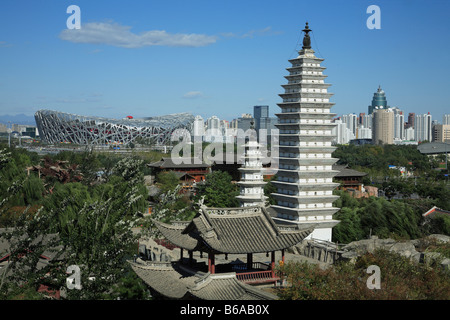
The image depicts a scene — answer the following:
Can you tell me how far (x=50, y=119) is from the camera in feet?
401

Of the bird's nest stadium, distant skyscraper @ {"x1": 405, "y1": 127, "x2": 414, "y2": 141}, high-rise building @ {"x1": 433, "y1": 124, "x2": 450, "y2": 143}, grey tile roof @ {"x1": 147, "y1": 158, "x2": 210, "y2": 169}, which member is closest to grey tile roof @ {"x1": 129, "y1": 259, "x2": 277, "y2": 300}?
grey tile roof @ {"x1": 147, "y1": 158, "x2": 210, "y2": 169}

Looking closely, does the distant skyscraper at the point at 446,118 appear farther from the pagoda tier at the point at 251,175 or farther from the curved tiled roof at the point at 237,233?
the curved tiled roof at the point at 237,233

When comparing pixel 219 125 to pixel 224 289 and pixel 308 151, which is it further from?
pixel 224 289

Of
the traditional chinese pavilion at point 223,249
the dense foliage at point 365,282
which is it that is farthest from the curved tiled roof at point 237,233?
the dense foliage at point 365,282

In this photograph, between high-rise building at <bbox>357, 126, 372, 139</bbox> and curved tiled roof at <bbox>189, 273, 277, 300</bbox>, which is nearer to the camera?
curved tiled roof at <bbox>189, 273, 277, 300</bbox>

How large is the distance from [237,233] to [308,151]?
1304cm

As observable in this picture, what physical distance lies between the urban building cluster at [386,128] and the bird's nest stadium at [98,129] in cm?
5069

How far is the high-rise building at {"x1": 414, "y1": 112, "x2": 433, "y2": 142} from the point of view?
6983 inches

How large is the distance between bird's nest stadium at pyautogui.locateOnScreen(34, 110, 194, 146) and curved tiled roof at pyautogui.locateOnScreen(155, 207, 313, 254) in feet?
340

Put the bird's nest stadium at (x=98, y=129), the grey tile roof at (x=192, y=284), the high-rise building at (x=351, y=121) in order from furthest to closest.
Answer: the high-rise building at (x=351, y=121) < the bird's nest stadium at (x=98, y=129) < the grey tile roof at (x=192, y=284)

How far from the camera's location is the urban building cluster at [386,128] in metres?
140

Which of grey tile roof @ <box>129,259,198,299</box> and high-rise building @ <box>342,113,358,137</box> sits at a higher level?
high-rise building @ <box>342,113,358,137</box>

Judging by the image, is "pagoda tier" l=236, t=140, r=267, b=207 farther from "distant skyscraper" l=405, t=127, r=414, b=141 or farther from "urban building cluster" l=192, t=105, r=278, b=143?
"distant skyscraper" l=405, t=127, r=414, b=141
